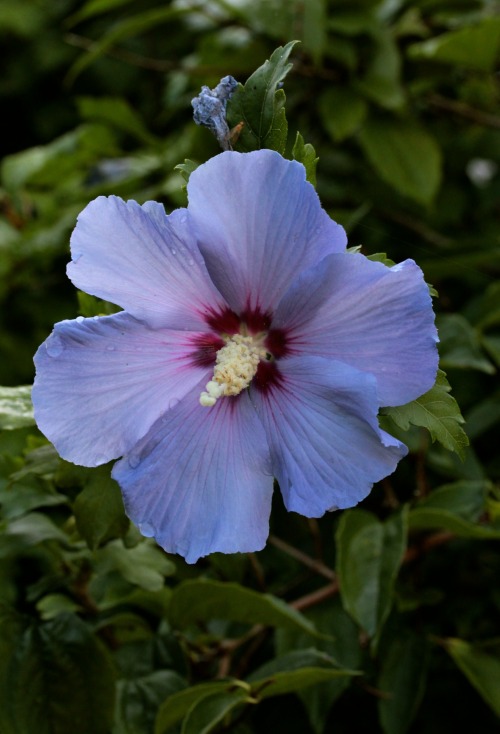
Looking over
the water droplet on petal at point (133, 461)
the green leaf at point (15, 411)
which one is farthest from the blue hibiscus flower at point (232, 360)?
the green leaf at point (15, 411)

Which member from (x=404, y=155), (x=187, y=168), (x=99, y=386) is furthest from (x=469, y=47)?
(x=99, y=386)

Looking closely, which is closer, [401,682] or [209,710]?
[209,710]

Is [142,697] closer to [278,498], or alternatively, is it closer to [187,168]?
[278,498]

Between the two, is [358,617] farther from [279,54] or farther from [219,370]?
[279,54]

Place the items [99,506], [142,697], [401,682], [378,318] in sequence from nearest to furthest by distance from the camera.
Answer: [378,318] → [99,506] → [142,697] → [401,682]

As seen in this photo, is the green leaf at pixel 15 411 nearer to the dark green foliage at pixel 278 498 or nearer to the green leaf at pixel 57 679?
the dark green foliage at pixel 278 498

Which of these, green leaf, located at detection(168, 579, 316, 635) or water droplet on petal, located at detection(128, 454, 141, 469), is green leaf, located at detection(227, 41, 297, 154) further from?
green leaf, located at detection(168, 579, 316, 635)

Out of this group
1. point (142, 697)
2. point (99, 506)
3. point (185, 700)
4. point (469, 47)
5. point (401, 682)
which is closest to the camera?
point (99, 506)
